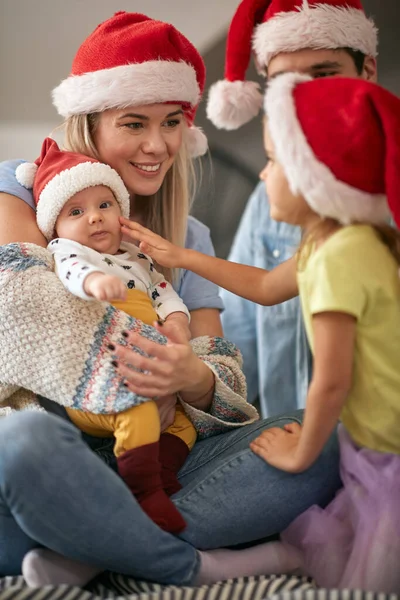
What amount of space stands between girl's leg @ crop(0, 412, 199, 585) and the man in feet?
2.90

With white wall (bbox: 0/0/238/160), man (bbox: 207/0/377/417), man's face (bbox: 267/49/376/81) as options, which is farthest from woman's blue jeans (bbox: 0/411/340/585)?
white wall (bbox: 0/0/238/160)

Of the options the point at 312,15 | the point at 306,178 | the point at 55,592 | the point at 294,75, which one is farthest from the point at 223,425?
the point at 312,15

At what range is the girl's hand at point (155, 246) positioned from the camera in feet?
4.69

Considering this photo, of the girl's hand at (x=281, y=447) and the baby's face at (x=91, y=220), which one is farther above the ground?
the baby's face at (x=91, y=220)

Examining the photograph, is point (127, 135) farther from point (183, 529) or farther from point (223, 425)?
point (183, 529)

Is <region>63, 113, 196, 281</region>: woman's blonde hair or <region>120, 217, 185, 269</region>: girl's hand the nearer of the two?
<region>120, 217, 185, 269</region>: girl's hand

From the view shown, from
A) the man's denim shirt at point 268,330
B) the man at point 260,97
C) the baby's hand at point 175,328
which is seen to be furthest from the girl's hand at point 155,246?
the man's denim shirt at point 268,330

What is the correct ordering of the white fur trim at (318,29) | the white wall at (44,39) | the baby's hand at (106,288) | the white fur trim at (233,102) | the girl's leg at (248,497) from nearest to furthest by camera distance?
the baby's hand at (106,288) → the girl's leg at (248,497) → the white fur trim at (318,29) → the white fur trim at (233,102) → the white wall at (44,39)

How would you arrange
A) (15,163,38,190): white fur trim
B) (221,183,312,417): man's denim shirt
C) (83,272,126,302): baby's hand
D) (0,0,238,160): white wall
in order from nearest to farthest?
(83,272,126,302): baby's hand < (15,163,38,190): white fur trim < (221,183,312,417): man's denim shirt < (0,0,238,160): white wall

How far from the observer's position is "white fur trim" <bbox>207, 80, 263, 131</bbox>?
1.91 m

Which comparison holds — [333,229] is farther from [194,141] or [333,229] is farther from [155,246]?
[194,141]

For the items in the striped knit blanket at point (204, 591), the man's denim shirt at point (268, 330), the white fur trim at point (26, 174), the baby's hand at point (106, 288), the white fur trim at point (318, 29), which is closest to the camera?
the striped knit blanket at point (204, 591)

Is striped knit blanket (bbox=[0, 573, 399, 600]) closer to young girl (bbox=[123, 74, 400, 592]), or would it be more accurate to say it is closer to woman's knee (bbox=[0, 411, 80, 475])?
young girl (bbox=[123, 74, 400, 592])

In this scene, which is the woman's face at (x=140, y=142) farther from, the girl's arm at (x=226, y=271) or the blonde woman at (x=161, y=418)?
the girl's arm at (x=226, y=271)
